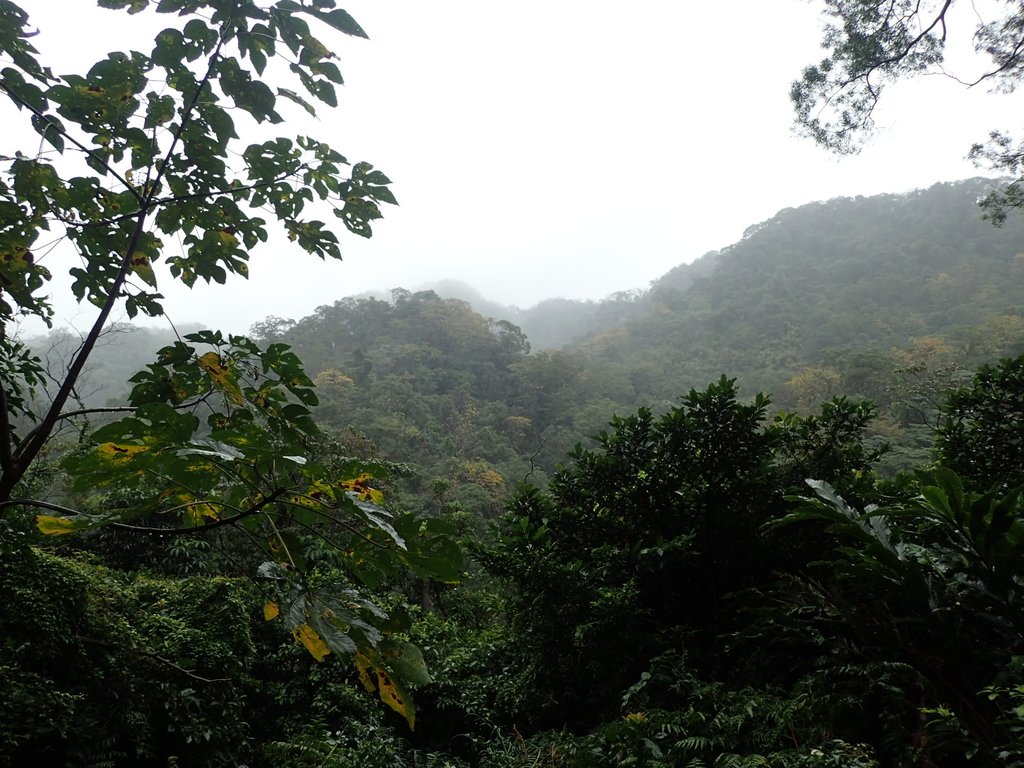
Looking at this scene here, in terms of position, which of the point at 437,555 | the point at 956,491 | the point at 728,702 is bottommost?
the point at 728,702

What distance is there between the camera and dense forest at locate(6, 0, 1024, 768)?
836 mm

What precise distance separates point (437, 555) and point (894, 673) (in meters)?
2.39

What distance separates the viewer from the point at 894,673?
7.13 ft

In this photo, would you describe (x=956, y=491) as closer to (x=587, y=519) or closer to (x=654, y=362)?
(x=587, y=519)

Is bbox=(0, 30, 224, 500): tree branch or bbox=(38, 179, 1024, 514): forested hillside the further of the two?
bbox=(38, 179, 1024, 514): forested hillside

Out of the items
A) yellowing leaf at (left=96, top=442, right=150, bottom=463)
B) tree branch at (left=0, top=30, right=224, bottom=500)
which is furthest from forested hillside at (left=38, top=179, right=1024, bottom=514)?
yellowing leaf at (left=96, top=442, right=150, bottom=463)

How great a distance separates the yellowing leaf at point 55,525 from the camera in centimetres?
73

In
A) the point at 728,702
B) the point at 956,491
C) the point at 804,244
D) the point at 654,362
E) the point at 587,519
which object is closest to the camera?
the point at 956,491

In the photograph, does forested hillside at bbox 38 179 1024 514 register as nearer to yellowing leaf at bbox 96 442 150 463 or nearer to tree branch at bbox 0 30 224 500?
tree branch at bbox 0 30 224 500

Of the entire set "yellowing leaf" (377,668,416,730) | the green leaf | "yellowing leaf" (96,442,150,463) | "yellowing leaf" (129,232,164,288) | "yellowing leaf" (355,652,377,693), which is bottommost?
"yellowing leaf" (377,668,416,730)

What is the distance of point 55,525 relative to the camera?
29.6 inches

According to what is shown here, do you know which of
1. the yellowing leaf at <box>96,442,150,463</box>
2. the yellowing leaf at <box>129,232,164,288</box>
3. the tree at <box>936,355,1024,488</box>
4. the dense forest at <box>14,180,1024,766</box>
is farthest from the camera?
the tree at <box>936,355,1024,488</box>

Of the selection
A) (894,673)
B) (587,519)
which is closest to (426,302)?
(587,519)

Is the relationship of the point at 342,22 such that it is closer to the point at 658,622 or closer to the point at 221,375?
the point at 221,375
